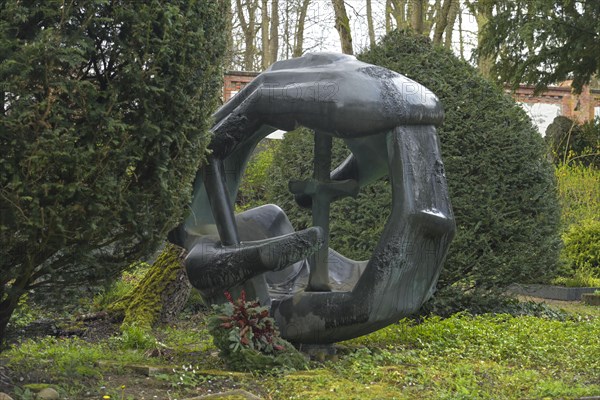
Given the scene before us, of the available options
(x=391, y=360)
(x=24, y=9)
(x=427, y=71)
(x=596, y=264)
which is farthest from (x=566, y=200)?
(x=24, y=9)

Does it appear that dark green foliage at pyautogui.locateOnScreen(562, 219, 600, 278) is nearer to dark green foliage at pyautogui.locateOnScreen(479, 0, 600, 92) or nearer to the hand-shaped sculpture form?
dark green foliage at pyautogui.locateOnScreen(479, 0, 600, 92)

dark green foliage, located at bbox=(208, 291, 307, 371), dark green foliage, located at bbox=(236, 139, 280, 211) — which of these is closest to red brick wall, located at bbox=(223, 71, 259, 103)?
dark green foliage, located at bbox=(236, 139, 280, 211)

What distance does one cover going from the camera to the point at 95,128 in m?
5.04

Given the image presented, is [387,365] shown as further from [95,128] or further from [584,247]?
[584,247]

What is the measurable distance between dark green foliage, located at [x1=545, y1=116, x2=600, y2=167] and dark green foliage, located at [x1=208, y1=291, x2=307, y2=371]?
17507mm

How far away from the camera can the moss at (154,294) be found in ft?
30.8

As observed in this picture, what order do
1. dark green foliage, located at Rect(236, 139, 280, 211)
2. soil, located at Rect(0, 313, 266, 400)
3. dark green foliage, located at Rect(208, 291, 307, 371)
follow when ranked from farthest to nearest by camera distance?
dark green foliage, located at Rect(236, 139, 280, 211) < dark green foliage, located at Rect(208, 291, 307, 371) < soil, located at Rect(0, 313, 266, 400)

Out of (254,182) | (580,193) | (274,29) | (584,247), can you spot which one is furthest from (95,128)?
(274,29)

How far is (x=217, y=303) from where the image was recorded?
675 centimetres

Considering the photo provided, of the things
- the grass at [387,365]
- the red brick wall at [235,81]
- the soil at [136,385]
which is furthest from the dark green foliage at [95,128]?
the red brick wall at [235,81]

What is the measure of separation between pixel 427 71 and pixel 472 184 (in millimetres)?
1331

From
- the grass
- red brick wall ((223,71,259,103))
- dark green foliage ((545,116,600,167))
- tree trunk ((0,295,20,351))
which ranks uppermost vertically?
red brick wall ((223,71,259,103))

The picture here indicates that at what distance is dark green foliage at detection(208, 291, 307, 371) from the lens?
607cm

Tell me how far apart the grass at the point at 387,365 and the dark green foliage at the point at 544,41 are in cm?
1350
